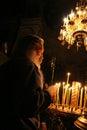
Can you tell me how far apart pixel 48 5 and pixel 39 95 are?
20.0ft

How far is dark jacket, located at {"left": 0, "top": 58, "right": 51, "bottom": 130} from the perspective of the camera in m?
2.32

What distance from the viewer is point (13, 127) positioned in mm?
2330

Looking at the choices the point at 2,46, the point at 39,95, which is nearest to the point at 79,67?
the point at 2,46

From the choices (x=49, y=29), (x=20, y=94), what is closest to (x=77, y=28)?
(x=49, y=29)

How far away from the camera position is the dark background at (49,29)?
813cm

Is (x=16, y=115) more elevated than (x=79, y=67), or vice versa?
(x=79, y=67)

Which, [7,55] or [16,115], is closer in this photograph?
[16,115]

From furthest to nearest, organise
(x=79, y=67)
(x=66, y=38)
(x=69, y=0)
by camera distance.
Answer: (x=79, y=67)
(x=69, y=0)
(x=66, y=38)

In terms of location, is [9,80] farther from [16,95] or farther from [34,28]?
[34,28]

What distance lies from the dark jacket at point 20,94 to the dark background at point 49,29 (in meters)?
5.50

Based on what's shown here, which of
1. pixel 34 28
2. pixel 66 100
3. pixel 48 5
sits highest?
pixel 48 5

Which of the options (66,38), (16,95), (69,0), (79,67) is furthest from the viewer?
(79,67)

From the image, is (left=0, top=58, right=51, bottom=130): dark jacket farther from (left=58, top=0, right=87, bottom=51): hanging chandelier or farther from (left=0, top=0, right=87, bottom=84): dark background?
(left=0, top=0, right=87, bottom=84): dark background

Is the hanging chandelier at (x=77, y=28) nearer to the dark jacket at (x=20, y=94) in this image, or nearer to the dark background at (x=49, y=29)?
the dark background at (x=49, y=29)
